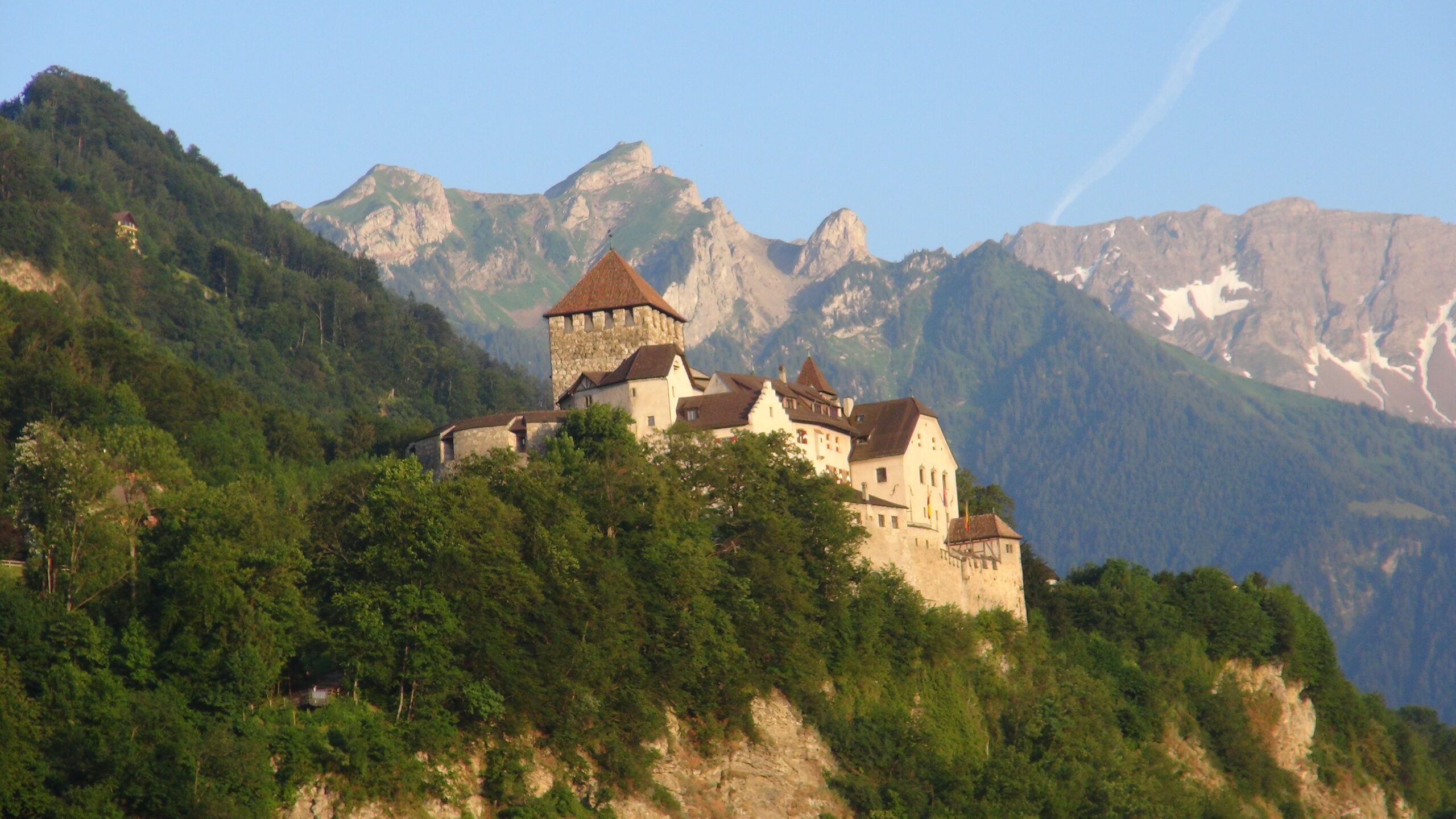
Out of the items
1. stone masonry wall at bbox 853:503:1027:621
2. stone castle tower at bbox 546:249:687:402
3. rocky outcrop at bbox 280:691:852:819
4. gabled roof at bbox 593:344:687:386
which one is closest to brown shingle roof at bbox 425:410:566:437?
gabled roof at bbox 593:344:687:386

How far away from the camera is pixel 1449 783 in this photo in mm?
111375

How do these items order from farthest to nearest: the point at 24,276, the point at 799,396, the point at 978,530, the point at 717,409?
the point at 24,276, the point at 799,396, the point at 978,530, the point at 717,409

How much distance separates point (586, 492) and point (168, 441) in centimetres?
1546

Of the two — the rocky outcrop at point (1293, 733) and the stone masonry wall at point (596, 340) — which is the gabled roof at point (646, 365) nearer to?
the stone masonry wall at point (596, 340)

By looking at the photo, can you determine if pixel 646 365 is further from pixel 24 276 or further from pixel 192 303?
pixel 192 303

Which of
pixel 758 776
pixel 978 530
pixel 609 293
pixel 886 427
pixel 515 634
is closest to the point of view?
pixel 515 634

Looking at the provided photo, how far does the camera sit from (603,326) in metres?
87.9

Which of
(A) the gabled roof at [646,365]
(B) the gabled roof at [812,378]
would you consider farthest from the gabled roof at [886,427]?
(A) the gabled roof at [646,365]

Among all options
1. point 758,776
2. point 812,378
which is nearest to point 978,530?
point 812,378

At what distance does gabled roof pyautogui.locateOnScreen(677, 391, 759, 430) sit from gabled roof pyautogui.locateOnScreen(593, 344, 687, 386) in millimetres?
1753

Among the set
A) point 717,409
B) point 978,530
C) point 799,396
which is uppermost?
point 799,396

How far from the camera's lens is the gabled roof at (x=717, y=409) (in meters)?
79.0

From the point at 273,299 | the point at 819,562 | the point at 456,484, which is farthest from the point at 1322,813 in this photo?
the point at 273,299

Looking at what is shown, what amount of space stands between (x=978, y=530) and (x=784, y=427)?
10675 millimetres
